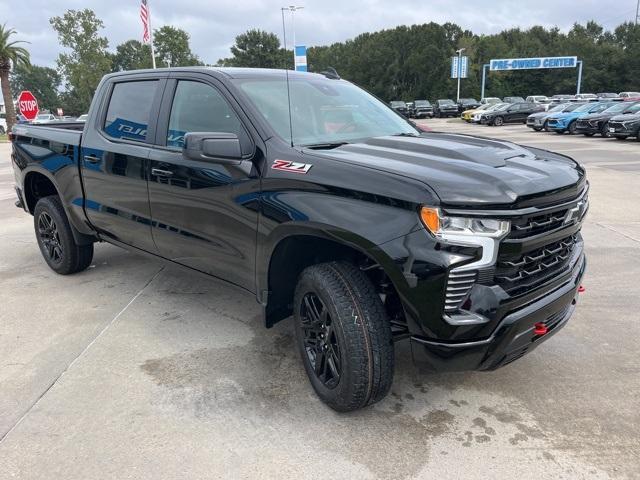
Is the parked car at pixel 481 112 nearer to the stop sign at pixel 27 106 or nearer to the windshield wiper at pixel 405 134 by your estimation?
the stop sign at pixel 27 106

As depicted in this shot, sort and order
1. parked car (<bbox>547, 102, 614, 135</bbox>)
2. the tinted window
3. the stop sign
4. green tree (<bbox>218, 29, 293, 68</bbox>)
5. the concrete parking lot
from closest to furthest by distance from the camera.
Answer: the concrete parking lot, the tinted window, the stop sign, parked car (<bbox>547, 102, 614, 135</bbox>), green tree (<bbox>218, 29, 293, 68</bbox>)

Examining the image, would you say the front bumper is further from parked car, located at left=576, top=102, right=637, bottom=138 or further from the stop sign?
parked car, located at left=576, top=102, right=637, bottom=138

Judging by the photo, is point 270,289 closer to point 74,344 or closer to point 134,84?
point 74,344

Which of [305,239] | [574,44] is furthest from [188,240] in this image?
[574,44]

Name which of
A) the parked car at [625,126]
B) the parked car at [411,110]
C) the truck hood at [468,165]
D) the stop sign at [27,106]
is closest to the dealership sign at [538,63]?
the parked car at [411,110]

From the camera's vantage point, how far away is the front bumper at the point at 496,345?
7.71 ft

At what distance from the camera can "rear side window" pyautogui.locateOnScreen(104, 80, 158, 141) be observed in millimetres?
3863

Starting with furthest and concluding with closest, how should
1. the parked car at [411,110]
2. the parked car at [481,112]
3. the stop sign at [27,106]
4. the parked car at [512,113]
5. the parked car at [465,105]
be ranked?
the parked car at [465,105] < the parked car at [411,110] < the parked car at [481,112] < the parked car at [512,113] < the stop sign at [27,106]

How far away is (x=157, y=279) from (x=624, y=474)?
4.01 m

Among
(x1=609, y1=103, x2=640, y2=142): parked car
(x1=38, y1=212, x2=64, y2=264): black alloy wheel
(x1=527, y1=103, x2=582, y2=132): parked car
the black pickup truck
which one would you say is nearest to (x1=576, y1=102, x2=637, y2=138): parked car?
(x1=609, y1=103, x2=640, y2=142): parked car

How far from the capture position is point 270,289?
3.09 meters

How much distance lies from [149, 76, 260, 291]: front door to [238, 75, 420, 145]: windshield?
213mm

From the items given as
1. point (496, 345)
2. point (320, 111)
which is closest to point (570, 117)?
point (320, 111)

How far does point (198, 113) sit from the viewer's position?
3471 mm
